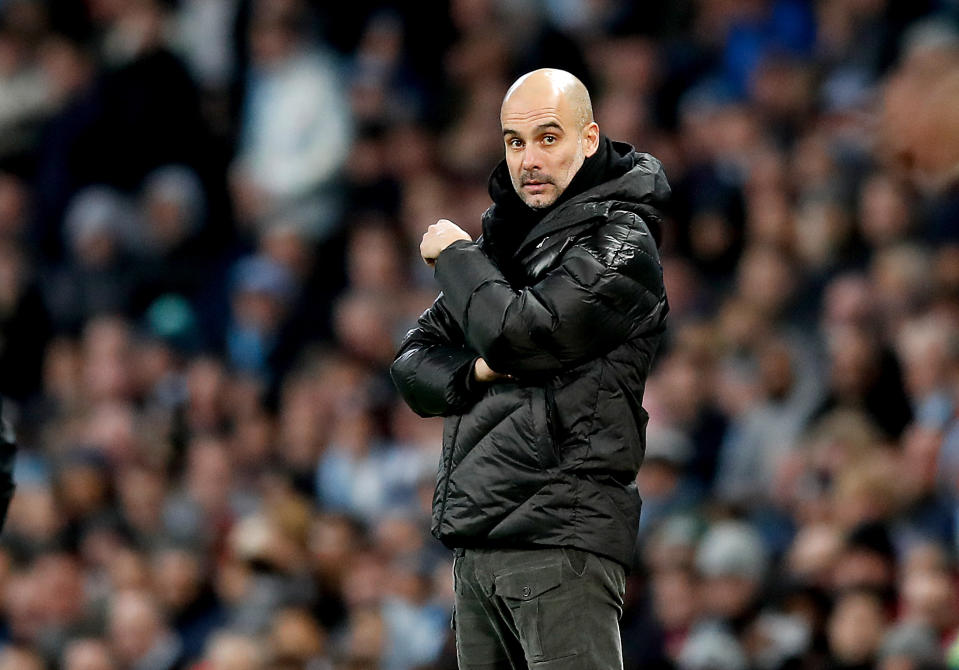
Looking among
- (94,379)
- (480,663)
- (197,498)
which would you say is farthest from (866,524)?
(94,379)

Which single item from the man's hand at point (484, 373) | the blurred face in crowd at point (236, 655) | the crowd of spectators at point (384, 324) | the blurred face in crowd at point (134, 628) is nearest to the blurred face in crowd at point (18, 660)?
the crowd of spectators at point (384, 324)

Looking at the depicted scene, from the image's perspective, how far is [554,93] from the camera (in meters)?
4.02

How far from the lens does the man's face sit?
4008 mm

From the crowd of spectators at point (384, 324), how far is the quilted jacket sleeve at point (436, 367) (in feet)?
8.56

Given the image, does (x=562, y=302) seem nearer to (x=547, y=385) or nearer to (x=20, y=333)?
(x=547, y=385)

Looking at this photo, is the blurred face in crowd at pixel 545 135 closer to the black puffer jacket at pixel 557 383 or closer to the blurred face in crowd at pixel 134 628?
the black puffer jacket at pixel 557 383

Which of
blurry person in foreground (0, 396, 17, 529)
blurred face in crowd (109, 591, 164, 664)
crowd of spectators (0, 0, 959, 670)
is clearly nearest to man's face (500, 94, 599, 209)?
blurry person in foreground (0, 396, 17, 529)

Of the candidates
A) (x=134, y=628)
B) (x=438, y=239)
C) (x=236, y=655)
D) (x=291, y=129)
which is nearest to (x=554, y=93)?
(x=438, y=239)

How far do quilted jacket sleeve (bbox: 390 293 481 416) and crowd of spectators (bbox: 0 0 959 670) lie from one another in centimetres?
261

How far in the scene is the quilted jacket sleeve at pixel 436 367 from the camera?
13.3 ft

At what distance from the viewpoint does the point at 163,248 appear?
1091 centimetres

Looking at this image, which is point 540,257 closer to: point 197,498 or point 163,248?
point 197,498

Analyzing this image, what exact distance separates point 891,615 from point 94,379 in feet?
17.6

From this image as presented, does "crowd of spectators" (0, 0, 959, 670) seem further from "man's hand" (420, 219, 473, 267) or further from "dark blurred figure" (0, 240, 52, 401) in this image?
"man's hand" (420, 219, 473, 267)
